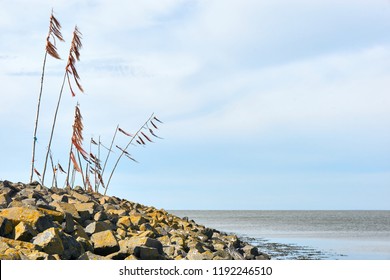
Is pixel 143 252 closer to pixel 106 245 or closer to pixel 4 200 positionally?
pixel 106 245

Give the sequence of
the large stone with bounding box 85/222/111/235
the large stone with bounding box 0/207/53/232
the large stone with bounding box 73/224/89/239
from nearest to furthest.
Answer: the large stone with bounding box 0/207/53/232 < the large stone with bounding box 73/224/89/239 < the large stone with bounding box 85/222/111/235

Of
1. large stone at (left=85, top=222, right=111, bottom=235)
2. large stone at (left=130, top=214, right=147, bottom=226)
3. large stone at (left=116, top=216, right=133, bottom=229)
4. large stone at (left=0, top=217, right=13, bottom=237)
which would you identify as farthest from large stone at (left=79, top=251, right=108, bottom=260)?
large stone at (left=130, top=214, right=147, bottom=226)

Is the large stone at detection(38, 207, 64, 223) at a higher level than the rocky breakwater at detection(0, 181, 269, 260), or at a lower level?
higher

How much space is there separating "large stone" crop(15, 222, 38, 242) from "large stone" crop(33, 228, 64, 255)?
17 centimetres

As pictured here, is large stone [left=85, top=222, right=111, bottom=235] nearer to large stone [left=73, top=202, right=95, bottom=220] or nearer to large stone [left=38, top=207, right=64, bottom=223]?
large stone [left=38, top=207, right=64, bottom=223]

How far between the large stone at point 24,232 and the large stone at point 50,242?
17 cm

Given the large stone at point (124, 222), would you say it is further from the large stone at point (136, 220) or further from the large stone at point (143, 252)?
the large stone at point (143, 252)

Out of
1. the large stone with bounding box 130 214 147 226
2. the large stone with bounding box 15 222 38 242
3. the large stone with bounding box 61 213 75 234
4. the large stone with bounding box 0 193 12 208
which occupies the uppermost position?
the large stone with bounding box 0 193 12 208

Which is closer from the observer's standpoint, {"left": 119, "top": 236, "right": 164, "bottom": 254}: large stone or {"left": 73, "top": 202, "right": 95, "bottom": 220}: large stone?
{"left": 119, "top": 236, "right": 164, "bottom": 254}: large stone

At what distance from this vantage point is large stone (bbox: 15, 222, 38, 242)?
851 cm
